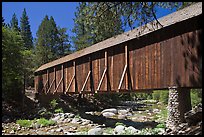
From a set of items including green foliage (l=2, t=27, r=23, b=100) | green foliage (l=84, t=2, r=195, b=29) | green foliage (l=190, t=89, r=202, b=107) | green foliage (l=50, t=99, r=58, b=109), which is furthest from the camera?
green foliage (l=50, t=99, r=58, b=109)

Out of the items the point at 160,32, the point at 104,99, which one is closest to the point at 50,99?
the point at 104,99

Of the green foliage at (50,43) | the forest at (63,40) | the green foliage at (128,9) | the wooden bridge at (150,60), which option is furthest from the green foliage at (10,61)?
the green foliage at (50,43)

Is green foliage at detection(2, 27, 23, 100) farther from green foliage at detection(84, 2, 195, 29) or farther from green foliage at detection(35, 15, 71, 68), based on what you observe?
green foliage at detection(35, 15, 71, 68)

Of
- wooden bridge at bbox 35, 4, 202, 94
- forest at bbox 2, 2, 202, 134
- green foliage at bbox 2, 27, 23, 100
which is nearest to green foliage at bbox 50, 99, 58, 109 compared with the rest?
forest at bbox 2, 2, 202, 134

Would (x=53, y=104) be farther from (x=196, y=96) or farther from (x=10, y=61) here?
(x=196, y=96)

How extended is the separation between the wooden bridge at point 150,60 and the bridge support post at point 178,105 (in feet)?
1.04

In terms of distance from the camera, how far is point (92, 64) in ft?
46.1

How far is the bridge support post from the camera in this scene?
8.56 metres

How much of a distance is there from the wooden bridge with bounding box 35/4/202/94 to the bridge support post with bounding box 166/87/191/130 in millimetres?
317

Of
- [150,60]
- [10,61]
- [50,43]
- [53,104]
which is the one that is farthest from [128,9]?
[50,43]

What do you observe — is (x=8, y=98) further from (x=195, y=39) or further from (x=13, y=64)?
(x=195, y=39)

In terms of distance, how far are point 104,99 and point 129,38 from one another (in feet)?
55.0

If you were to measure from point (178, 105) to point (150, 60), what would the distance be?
2086mm

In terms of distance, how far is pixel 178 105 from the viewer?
343 inches
